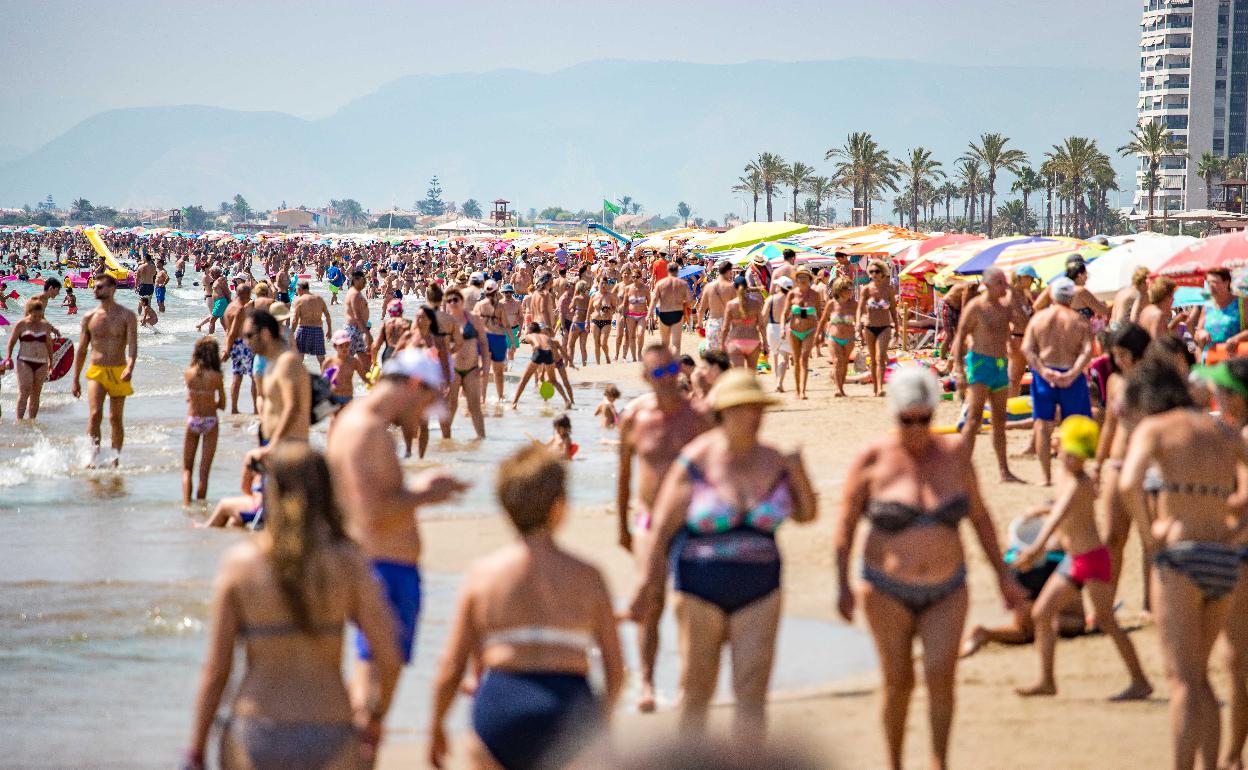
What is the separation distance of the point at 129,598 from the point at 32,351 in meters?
7.71

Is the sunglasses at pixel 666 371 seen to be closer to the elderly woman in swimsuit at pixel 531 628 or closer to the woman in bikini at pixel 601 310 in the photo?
the elderly woman in swimsuit at pixel 531 628

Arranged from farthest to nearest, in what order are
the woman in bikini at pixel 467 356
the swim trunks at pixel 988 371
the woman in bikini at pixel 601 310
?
the woman in bikini at pixel 601 310
the woman in bikini at pixel 467 356
the swim trunks at pixel 988 371

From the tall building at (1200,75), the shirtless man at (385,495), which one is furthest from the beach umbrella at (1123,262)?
the tall building at (1200,75)

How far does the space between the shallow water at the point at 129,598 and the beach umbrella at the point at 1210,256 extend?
17.0 feet

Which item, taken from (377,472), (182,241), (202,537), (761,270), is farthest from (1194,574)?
(182,241)

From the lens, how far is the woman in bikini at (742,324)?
15219 millimetres

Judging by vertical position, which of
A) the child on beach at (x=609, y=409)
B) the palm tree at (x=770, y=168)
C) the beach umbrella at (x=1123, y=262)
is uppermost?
the palm tree at (x=770, y=168)

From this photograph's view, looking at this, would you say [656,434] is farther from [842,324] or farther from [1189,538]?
[842,324]

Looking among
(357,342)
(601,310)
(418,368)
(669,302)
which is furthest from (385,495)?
(601,310)

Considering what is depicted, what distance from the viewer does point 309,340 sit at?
15797mm

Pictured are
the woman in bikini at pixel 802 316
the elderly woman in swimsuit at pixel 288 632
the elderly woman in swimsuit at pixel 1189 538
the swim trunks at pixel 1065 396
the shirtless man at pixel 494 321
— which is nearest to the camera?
the elderly woman in swimsuit at pixel 288 632

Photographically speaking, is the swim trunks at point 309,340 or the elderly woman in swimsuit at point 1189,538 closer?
the elderly woman in swimsuit at point 1189,538

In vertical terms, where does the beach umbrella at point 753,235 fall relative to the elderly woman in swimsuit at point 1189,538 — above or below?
above

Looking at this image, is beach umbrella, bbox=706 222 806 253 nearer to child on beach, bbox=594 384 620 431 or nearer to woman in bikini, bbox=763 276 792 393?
woman in bikini, bbox=763 276 792 393
